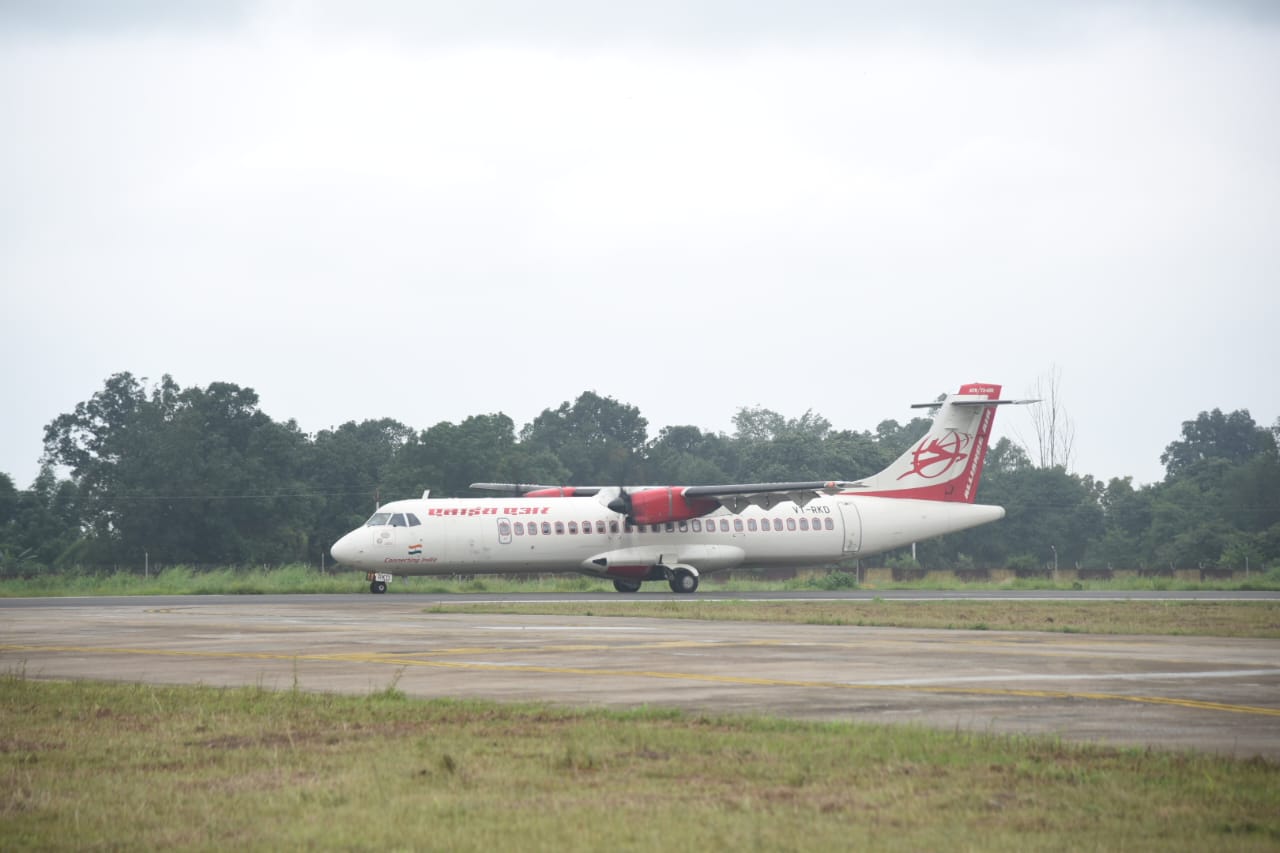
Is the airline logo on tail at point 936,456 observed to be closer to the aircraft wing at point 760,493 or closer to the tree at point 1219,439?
the aircraft wing at point 760,493

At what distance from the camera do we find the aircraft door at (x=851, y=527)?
4822 cm

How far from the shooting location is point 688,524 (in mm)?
46969

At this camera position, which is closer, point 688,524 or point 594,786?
point 594,786

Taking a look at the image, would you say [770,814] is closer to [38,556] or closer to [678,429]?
[38,556]

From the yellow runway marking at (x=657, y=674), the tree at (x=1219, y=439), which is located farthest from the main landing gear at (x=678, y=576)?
the tree at (x=1219, y=439)

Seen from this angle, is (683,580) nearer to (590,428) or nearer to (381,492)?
(381,492)

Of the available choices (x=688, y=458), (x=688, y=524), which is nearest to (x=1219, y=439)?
(x=688, y=458)

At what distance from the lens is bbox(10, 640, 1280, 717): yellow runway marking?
43.4 feet

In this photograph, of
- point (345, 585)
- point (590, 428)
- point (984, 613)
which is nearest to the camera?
point (984, 613)

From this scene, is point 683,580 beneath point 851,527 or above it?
beneath

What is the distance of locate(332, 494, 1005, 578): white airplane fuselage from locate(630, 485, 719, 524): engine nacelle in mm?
669

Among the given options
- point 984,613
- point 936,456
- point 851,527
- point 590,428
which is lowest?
point 984,613

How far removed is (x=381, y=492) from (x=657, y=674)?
7124 cm

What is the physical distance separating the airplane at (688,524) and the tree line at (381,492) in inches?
1009
